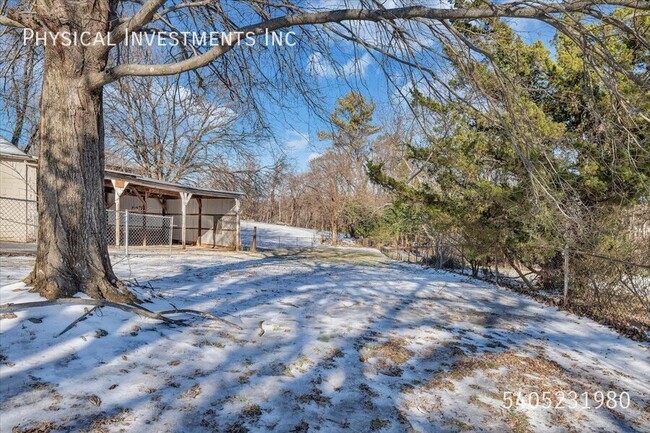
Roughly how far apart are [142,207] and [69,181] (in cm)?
1613

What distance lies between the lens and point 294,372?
279 centimetres

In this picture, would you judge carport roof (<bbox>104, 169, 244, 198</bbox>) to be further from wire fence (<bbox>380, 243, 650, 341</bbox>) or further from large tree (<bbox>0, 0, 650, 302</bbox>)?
wire fence (<bbox>380, 243, 650, 341</bbox>)

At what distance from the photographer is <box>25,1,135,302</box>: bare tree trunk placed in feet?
11.3

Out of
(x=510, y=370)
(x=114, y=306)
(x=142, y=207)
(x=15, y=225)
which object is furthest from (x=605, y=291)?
(x=142, y=207)

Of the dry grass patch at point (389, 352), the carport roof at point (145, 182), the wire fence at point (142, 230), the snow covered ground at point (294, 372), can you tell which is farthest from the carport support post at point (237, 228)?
the dry grass patch at point (389, 352)

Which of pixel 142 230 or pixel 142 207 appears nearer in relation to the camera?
pixel 142 230

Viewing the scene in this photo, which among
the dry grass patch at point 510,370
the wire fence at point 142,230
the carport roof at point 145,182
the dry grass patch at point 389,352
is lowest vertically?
the dry grass patch at point 510,370

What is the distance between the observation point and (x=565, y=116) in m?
9.02

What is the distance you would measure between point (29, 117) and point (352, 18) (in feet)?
24.4

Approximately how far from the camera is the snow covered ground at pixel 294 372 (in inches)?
83.0

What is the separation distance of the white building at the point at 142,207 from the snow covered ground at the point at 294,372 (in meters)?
9.44

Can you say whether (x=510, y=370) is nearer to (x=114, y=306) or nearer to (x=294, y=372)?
(x=294, y=372)

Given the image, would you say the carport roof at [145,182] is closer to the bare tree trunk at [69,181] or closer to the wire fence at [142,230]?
the wire fence at [142,230]

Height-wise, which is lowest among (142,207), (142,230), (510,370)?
(510,370)
